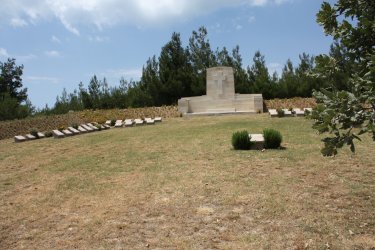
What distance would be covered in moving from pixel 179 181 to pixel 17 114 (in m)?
22.9

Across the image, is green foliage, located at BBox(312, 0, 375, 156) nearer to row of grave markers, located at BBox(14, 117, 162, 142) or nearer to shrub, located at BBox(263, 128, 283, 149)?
shrub, located at BBox(263, 128, 283, 149)

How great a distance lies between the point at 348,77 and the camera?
13.5 ft

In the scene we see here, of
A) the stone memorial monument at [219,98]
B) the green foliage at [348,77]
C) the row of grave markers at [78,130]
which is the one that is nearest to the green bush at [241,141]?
the green foliage at [348,77]

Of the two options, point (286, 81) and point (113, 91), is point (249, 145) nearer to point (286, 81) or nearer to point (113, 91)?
point (286, 81)

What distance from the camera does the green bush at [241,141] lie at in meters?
10.4

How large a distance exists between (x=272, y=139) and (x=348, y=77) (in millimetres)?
6432

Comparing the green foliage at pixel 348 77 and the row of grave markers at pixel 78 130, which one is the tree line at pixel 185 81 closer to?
the row of grave markers at pixel 78 130

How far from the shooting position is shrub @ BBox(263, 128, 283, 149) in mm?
10424

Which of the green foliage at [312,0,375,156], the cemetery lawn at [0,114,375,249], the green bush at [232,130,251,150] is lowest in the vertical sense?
the cemetery lawn at [0,114,375,249]

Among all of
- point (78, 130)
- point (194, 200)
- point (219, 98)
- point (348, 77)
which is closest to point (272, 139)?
point (194, 200)

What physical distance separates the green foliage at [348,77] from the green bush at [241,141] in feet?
19.7

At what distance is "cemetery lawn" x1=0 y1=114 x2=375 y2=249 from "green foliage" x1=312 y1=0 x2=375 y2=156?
5.47 feet

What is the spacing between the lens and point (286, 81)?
31750 millimetres

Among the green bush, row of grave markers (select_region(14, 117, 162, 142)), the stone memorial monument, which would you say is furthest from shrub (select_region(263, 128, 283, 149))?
the stone memorial monument
